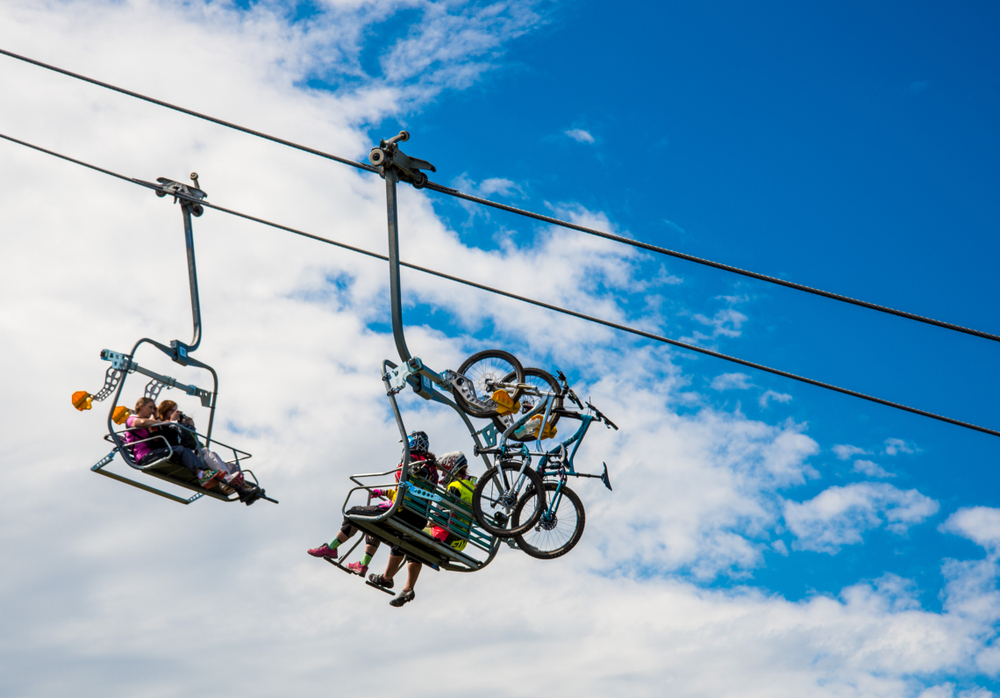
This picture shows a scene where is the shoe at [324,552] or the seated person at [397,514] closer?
the seated person at [397,514]

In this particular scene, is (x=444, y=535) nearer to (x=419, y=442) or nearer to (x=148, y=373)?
(x=419, y=442)

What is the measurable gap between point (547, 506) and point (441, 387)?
1838 millimetres

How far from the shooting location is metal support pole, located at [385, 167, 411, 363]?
39.5 ft

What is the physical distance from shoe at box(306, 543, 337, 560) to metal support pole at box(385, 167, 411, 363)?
2.93m

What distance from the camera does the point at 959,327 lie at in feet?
36.0

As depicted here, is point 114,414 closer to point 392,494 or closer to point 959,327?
point 392,494

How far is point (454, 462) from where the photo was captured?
13430 mm

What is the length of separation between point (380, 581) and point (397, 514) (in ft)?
5.85

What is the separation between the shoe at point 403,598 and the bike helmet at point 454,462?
1905 mm

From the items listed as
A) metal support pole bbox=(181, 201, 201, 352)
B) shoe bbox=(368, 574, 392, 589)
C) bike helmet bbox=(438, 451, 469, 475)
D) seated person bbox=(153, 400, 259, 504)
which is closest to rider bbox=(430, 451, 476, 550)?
bike helmet bbox=(438, 451, 469, 475)

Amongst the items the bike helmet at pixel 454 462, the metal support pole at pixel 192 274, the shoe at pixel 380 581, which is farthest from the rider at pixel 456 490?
the metal support pole at pixel 192 274

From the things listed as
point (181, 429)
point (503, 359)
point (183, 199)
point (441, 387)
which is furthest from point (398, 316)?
point (183, 199)

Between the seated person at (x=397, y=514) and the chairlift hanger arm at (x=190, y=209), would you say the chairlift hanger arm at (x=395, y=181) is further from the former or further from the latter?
the chairlift hanger arm at (x=190, y=209)

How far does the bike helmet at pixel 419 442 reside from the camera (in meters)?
13.2
